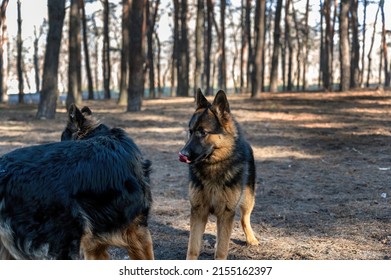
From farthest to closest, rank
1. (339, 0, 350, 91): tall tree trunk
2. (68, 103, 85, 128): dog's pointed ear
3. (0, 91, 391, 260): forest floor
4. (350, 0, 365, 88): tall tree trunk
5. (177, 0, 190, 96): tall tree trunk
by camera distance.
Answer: (177, 0, 190, 96): tall tree trunk, (350, 0, 365, 88): tall tree trunk, (339, 0, 350, 91): tall tree trunk, (0, 91, 391, 260): forest floor, (68, 103, 85, 128): dog's pointed ear

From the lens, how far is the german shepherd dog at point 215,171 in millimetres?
4414

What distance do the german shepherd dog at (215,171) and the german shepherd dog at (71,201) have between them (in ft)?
4.04

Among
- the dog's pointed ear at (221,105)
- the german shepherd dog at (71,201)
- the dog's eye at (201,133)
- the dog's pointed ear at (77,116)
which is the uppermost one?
the dog's pointed ear at (221,105)

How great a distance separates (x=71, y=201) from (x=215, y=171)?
6.29ft

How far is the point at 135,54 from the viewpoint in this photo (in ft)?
56.4

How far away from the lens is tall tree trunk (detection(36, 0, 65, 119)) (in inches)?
591

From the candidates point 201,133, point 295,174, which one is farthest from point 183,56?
point 201,133

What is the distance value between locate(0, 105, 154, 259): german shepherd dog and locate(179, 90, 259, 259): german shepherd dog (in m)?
1.23

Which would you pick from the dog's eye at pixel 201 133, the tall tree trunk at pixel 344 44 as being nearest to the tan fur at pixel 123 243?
the dog's eye at pixel 201 133

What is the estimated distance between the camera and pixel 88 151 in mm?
3066

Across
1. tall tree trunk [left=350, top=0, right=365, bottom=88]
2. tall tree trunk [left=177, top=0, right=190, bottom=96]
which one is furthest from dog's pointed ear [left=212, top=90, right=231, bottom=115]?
tall tree trunk [left=177, top=0, right=190, bottom=96]

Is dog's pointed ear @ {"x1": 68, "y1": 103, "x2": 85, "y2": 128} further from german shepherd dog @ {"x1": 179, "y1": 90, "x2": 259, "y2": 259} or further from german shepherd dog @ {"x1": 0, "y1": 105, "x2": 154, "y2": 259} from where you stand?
german shepherd dog @ {"x1": 179, "y1": 90, "x2": 259, "y2": 259}

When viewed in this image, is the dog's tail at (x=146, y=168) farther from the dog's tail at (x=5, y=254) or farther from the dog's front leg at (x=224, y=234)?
the dog's front leg at (x=224, y=234)
